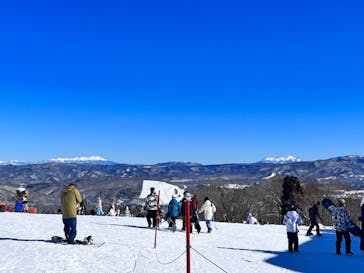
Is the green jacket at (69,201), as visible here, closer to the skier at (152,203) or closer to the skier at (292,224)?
the skier at (152,203)

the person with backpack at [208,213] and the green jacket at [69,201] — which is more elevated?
the green jacket at [69,201]

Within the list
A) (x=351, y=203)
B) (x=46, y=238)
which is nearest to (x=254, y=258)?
(x=46, y=238)

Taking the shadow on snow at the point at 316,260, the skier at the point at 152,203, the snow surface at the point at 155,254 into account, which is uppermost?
the skier at the point at 152,203

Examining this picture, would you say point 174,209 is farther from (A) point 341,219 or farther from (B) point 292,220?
(A) point 341,219

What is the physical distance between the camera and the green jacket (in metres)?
13.4

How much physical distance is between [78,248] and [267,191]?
80.0 m

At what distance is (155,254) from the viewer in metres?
12.9

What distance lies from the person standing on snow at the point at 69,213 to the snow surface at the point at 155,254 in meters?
0.54

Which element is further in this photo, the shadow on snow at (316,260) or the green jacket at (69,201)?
the green jacket at (69,201)

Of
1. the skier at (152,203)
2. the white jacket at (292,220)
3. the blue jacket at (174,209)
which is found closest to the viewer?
the white jacket at (292,220)

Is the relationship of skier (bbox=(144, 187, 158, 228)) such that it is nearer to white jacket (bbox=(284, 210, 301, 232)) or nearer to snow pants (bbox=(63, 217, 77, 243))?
snow pants (bbox=(63, 217, 77, 243))

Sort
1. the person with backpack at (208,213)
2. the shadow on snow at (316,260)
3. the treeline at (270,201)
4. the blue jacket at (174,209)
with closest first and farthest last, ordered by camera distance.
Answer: the shadow on snow at (316,260) < the blue jacket at (174,209) < the person with backpack at (208,213) < the treeline at (270,201)

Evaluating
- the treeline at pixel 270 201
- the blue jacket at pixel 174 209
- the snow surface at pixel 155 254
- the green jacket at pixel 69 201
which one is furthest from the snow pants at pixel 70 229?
the treeline at pixel 270 201

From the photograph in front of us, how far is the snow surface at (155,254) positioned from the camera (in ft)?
35.8
